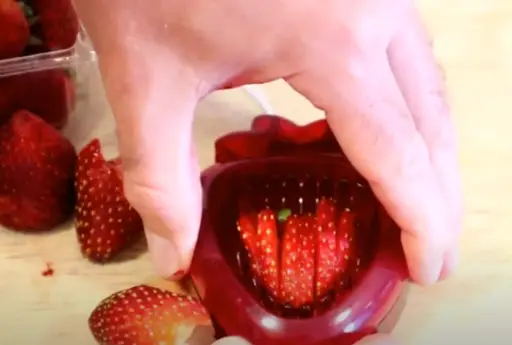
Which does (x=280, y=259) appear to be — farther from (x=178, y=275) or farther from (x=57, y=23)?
(x=57, y=23)

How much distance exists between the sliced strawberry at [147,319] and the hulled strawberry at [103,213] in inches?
2.7

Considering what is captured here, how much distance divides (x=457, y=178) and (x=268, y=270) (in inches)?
6.2

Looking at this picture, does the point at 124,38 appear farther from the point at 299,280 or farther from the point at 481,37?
the point at 481,37

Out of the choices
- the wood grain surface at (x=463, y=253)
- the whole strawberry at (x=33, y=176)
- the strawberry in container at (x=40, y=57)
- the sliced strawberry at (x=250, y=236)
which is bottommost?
the wood grain surface at (x=463, y=253)

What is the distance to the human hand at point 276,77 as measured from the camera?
1.66 ft

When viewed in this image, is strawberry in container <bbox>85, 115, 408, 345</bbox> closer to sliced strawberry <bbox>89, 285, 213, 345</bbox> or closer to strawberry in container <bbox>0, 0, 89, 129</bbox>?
sliced strawberry <bbox>89, 285, 213, 345</bbox>

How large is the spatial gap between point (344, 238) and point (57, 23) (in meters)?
0.33

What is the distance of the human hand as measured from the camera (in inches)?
19.9

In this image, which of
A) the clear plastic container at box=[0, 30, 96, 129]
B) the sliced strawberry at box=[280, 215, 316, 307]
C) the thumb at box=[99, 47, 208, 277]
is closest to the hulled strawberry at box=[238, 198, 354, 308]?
the sliced strawberry at box=[280, 215, 316, 307]

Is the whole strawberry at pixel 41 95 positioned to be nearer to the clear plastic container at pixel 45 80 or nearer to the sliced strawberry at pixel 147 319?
the clear plastic container at pixel 45 80

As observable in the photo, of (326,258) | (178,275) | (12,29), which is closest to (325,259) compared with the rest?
(326,258)

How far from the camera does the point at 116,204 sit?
2.45 feet

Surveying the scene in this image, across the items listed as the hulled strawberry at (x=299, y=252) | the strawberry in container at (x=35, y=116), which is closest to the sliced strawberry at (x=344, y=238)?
the hulled strawberry at (x=299, y=252)

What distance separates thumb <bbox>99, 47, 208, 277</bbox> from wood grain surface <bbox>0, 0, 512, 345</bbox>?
154 millimetres
